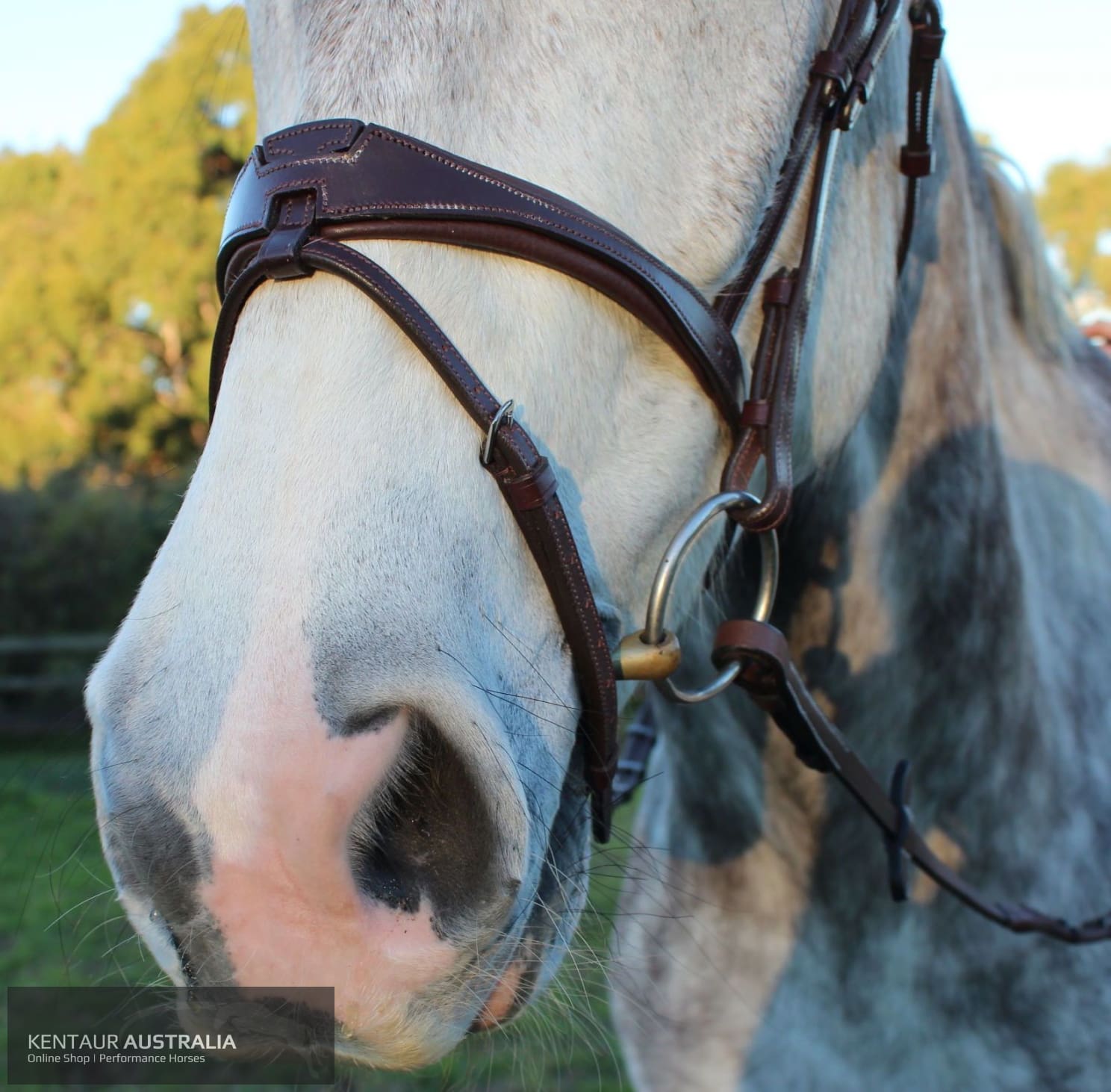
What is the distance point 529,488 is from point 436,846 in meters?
0.37

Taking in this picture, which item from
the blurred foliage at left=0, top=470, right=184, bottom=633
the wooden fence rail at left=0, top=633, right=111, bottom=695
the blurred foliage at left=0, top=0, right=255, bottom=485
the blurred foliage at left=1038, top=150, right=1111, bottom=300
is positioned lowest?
the wooden fence rail at left=0, top=633, right=111, bottom=695

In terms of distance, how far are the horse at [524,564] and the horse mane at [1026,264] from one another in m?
0.21

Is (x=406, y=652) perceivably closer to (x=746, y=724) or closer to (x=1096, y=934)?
(x=746, y=724)

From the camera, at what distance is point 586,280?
1101mm

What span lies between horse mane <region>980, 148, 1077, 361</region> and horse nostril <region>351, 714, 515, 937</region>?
1.59 metres

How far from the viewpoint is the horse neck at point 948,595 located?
5.74 ft

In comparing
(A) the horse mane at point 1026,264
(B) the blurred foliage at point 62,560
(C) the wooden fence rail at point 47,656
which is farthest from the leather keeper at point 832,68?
(B) the blurred foliage at point 62,560

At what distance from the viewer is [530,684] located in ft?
3.50

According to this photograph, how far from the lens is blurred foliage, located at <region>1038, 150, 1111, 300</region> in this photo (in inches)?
1148

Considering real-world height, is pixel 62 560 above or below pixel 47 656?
above

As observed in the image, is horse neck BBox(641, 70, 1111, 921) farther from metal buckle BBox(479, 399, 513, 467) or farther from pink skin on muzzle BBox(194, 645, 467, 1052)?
pink skin on muzzle BBox(194, 645, 467, 1052)

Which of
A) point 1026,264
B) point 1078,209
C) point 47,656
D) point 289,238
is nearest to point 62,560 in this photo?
point 47,656

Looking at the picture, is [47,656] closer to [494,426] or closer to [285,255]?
[285,255]

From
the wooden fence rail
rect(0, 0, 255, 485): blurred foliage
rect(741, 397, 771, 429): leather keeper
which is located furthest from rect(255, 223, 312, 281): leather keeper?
rect(0, 0, 255, 485): blurred foliage
